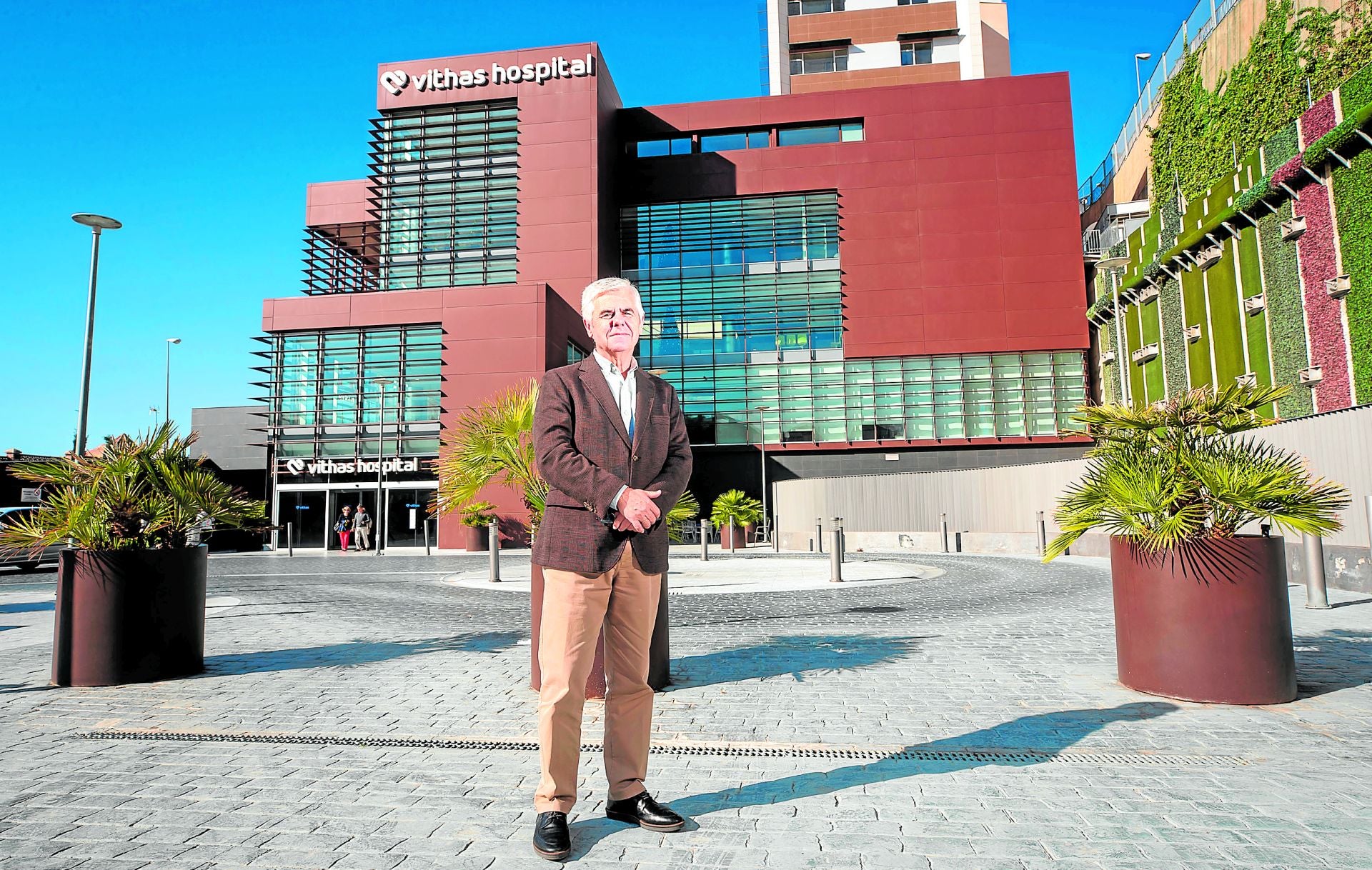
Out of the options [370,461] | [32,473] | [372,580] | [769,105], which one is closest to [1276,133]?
[769,105]

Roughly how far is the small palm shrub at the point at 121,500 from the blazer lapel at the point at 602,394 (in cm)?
437

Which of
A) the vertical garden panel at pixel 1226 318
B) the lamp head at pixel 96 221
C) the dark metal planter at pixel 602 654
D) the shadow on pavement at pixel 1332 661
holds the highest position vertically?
the vertical garden panel at pixel 1226 318

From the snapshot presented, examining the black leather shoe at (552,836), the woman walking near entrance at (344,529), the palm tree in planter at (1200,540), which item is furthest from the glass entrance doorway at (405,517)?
the black leather shoe at (552,836)

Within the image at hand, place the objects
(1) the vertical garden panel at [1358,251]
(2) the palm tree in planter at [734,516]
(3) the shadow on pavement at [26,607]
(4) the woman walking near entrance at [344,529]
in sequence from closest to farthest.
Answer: (3) the shadow on pavement at [26,607] < (1) the vertical garden panel at [1358,251] < (2) the palm tree in planter at [734,516] < (4) the woman walking near entrance at [344,529]

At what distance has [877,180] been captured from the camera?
3972 centimetres

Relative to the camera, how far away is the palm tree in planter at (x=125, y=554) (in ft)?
18.9

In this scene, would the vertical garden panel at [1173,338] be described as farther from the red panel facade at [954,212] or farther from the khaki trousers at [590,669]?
the khaki trousers at [590,669]

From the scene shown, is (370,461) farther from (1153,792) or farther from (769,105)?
(1153,792)

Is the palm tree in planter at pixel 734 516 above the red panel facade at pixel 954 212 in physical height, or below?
below

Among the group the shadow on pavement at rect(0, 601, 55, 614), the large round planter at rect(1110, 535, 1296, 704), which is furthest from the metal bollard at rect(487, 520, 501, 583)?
the large round planter at rect(1110, 535, 1296, 704)

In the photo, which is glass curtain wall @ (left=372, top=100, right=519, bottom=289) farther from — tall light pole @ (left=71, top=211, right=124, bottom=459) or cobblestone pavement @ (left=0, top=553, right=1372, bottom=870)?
cobblestone pavement @ (left=0, top=553, right=1372, bottom=870)

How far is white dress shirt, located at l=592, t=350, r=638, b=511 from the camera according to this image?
327cm

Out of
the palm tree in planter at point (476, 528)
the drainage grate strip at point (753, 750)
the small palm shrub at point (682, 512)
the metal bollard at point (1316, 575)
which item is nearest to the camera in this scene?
the drainage grate strip at point (753, 750)

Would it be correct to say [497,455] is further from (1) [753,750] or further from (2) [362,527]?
(2) [362,527]
